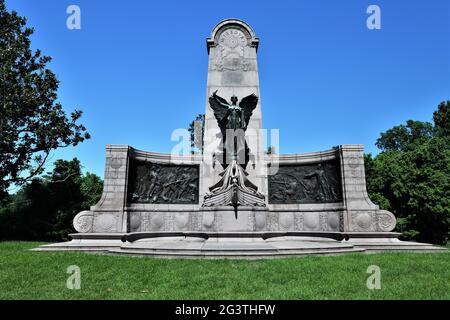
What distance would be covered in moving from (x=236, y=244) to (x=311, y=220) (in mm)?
5745

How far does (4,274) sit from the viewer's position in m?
7.45

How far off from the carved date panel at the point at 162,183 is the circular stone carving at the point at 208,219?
2494 mm

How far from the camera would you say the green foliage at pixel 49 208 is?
81.1ft

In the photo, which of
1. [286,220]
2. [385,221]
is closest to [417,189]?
[385,221]

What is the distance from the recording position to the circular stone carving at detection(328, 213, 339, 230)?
14.7 metres

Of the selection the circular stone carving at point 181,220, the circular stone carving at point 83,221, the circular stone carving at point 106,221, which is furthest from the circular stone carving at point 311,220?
the circular stone carving at point 83,221

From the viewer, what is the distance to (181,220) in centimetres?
1549

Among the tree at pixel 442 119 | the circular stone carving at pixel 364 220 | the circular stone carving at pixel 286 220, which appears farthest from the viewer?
the tree at pixel 442 119

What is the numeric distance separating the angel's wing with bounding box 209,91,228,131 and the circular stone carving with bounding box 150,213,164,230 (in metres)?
5.70

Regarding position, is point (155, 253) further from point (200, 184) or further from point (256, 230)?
Answer: point (200, 184)

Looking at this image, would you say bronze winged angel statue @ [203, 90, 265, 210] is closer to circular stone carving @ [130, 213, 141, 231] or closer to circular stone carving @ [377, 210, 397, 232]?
circular stone carving @ [130, 213, 141, 231]

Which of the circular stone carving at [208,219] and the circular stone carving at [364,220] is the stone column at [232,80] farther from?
the circular stone carving at [364,220]

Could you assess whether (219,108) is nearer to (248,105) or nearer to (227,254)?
(248,105)

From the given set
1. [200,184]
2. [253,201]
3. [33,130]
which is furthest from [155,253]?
[33,130]
